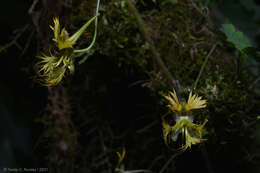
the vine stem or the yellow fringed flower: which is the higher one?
the vine stem

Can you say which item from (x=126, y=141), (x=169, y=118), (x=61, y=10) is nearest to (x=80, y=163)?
(x=126, y=141)

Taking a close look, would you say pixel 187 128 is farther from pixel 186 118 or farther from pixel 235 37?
pixel 235 37

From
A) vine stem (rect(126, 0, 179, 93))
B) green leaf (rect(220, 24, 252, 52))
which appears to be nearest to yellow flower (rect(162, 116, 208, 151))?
vine stem (rect(126, 0, 179, 93))

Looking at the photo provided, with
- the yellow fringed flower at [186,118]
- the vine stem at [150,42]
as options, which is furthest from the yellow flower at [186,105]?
the vine stem at [150,42]

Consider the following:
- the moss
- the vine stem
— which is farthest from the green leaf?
the vine stem

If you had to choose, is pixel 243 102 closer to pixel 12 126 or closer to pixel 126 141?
pixel 126 141

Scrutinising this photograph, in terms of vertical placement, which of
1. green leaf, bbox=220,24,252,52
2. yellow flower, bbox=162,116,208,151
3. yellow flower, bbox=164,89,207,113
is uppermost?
green leaf, bbox=220,24,252,52

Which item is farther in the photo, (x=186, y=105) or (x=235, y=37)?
(x=235, y=37)

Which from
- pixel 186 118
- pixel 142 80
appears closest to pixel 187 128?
pixel 186 118

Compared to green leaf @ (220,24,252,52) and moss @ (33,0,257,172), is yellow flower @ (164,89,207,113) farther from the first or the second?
green leaf @ (220,24,252,52)

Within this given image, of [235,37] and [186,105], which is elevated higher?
[235,37]

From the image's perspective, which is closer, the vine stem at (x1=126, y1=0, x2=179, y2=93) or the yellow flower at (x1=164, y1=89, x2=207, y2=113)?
the yellow flower at (x1=164, y1=89, x2=207, y2=113)
